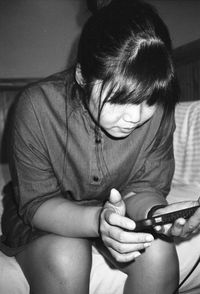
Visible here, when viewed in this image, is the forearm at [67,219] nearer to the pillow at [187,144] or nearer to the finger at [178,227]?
the finger at [178,227]

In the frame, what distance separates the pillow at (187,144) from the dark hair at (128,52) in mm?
527

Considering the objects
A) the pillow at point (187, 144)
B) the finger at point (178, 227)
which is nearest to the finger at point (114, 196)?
the finger at point (178, 227)

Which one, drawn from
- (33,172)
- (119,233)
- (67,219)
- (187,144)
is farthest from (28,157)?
(187,144)

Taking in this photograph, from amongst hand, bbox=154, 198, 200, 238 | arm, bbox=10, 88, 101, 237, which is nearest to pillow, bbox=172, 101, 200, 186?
hand, bbox=154, 198, 200, 238

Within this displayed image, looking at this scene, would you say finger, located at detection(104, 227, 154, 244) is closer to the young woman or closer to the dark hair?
the young woman

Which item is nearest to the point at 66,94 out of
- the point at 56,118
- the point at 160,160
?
the point at 56,118

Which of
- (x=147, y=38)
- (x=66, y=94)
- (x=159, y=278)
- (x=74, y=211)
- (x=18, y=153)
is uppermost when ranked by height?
(x=147, y=38)

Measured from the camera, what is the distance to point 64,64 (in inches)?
72.1

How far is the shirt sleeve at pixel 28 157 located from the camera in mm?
677

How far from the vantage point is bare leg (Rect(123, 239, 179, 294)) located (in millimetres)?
597

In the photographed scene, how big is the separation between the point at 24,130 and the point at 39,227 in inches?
8.0

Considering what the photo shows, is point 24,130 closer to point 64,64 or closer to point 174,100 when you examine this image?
point 174,100

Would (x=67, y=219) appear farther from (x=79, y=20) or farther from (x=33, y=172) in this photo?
(x=79, y=20)

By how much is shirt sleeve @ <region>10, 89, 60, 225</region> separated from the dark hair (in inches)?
6.9
